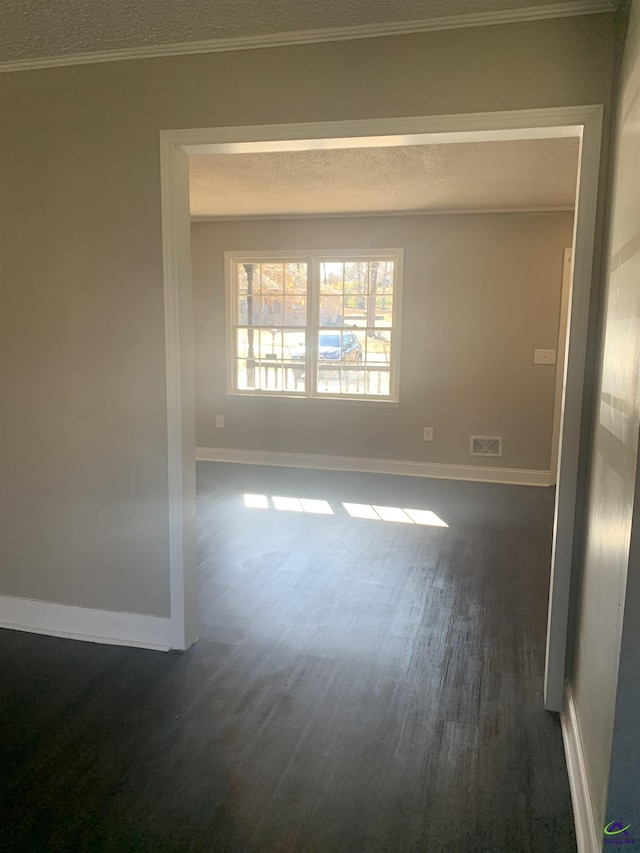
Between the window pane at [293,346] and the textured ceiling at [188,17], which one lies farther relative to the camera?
the window pane at [293,346]

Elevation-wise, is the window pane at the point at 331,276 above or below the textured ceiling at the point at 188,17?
below

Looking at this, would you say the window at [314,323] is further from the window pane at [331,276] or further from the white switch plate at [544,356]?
the white switch plate at [544,356]

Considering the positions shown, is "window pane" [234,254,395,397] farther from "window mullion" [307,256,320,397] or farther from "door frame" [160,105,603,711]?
"door frame" [160,105,603,711]

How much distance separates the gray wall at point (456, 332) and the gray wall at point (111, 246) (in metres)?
Result: 3.59

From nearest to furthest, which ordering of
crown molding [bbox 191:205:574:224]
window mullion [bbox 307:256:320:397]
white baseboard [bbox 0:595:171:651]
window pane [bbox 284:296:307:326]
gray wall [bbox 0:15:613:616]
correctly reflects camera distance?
gray wall [bbox 0:15:613:616]
white baseboard [bbox 0:595:171:651]
crown molding [bbox 191:205:574:224]
window mullion [bbox 307:256:320:397]
window pane [bbox 284:296:307:326]

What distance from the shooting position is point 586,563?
2.05m

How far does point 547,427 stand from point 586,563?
12.5 feet

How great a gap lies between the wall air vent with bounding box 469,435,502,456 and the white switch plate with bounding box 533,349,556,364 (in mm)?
779

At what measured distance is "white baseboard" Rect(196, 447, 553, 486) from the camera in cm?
572

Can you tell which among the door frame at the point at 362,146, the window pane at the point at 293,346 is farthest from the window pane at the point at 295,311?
the door frame at the point at 362,146

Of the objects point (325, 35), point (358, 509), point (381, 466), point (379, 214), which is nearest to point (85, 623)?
point (358, 509)

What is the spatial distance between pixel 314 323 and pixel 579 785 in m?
4.87

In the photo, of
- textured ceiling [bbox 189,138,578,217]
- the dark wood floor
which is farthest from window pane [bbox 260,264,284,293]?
the dark wood floor

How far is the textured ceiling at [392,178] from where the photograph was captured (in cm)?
362
